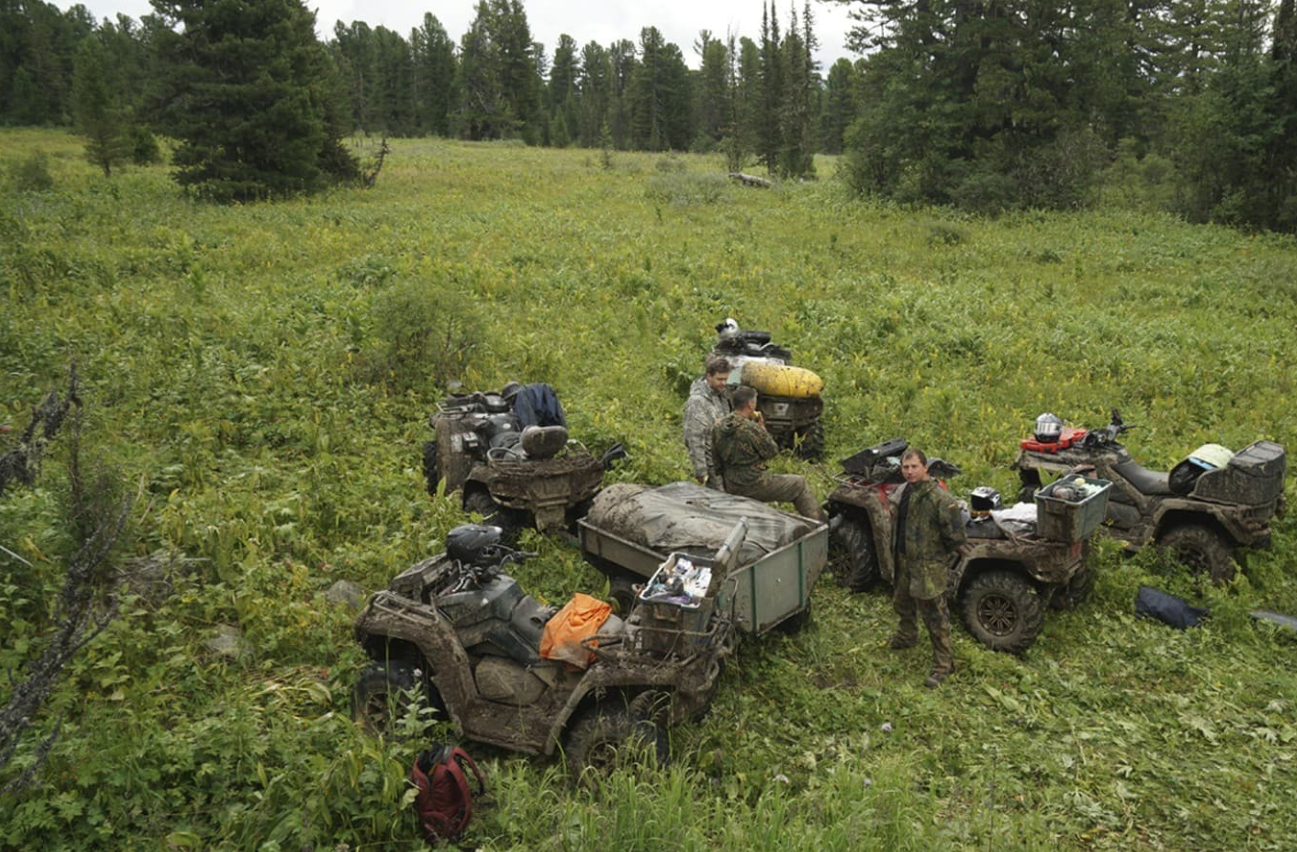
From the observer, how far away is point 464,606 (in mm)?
5035

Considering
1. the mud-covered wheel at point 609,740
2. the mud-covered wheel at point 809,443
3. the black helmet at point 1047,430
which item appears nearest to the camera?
the mud-covered wheel at point 609,740

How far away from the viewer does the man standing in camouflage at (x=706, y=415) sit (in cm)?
718

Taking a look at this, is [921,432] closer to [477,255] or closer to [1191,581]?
[1191,581]

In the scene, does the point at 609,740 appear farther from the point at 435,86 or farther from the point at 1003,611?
the point at 435,86

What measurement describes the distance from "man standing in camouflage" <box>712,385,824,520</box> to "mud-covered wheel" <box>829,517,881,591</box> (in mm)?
338

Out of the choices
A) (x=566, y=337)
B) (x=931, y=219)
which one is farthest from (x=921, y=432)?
(x=931, y=219)

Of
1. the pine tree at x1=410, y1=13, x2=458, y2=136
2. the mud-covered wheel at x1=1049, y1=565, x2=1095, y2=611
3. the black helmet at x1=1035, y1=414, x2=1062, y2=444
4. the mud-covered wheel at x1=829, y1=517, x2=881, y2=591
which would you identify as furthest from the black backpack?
the pine tree at x1=410, y1=13, x2=458, y2=136

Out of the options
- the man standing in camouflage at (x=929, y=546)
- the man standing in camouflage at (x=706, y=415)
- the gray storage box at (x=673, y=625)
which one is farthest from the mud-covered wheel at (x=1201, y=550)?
the gray storage box at (x=673, y=625)

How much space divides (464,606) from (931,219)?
23.4 m

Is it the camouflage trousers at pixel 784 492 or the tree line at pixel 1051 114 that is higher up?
the tree line at pixel 1051 114

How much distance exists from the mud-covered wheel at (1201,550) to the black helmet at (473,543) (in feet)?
19.5

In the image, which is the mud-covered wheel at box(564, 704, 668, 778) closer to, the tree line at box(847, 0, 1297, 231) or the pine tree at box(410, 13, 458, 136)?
the tree line at box(847, 0, 1297, 231)

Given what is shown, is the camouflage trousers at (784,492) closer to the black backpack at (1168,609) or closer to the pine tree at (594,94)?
the black backpack at (1168,609)

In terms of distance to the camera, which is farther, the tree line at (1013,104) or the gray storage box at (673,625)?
the tree line at (1013,104)
